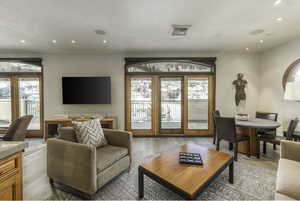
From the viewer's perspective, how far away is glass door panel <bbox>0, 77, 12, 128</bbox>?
14.7 ft

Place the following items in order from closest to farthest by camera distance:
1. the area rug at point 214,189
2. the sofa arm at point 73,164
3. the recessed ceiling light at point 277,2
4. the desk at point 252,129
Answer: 1. the sofa arm at point 73,164
2. the area rug at point 214,189
3. the recessed ceiling light at point 277,2
4. the desk at point 252,129

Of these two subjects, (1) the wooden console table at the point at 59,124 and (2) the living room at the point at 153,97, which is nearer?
(2) the living room at the point at 153,97

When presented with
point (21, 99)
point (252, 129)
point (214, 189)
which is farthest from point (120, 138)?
point (21, 99)

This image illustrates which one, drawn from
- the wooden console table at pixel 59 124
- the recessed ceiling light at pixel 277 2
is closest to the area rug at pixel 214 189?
the wooden console table at pixel 59 124

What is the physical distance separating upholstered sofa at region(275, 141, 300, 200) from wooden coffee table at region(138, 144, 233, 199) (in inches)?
21.7

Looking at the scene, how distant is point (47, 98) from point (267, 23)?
20.1 feet

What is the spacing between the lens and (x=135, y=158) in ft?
9.67

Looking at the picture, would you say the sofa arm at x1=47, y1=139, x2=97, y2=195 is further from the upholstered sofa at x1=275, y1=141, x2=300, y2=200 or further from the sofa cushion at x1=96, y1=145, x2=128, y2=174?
the upholstered sofa at x1=275, y1=141, x2=300, y2=200

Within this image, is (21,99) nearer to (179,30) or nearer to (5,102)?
(5,102)

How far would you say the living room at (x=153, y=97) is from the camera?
181cm

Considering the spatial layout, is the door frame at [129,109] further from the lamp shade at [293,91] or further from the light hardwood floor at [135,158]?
the lamp shade at [293,91]

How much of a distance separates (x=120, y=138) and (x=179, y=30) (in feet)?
8.23

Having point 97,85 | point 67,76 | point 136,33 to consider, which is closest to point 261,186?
point 136,33

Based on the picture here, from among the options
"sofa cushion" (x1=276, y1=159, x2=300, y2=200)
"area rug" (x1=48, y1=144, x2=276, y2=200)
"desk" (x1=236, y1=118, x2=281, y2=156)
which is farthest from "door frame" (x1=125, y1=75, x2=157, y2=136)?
"sofa cushion" (x1=276, y1=159, x2=300, y2=200)
